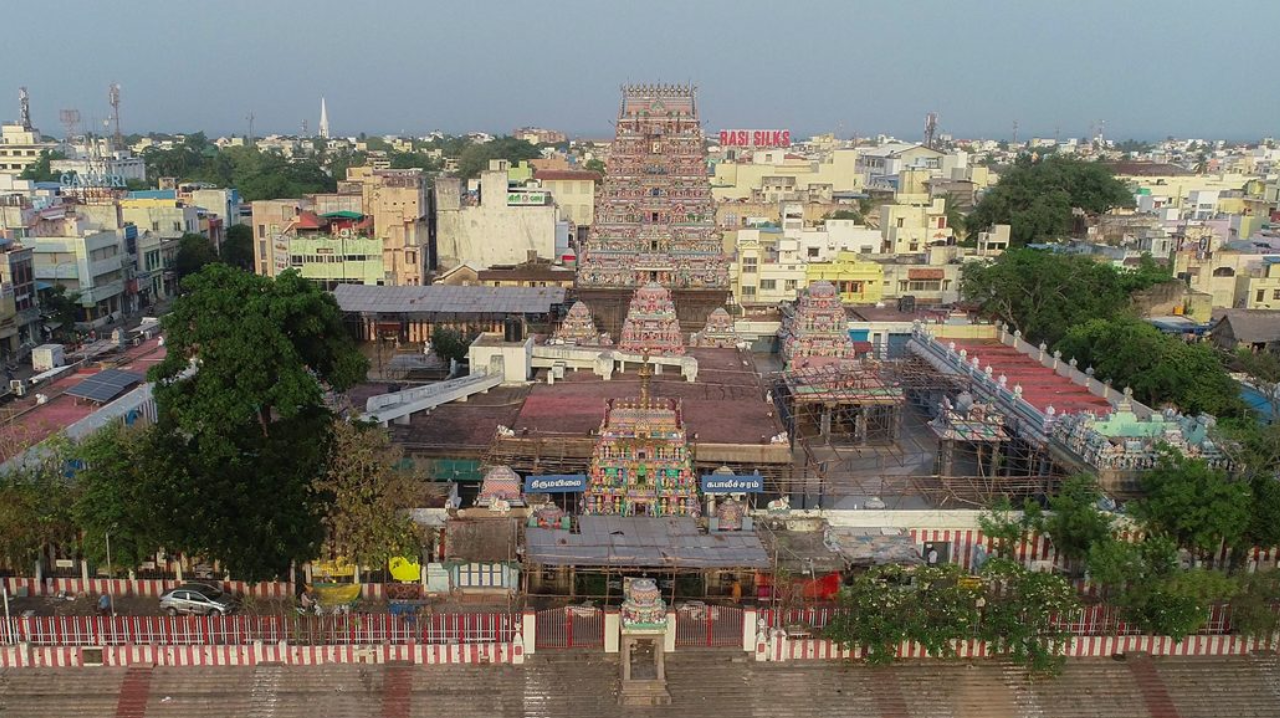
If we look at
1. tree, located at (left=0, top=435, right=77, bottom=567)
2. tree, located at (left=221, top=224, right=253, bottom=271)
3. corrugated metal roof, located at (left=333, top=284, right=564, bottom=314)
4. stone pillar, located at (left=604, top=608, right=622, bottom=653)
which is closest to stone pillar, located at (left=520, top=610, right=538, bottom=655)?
stone pillar, located at (left=604, top=608, right=622, bottom=653)

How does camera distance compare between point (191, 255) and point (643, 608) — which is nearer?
point (643, 608)

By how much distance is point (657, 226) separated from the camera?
45812 millimetres

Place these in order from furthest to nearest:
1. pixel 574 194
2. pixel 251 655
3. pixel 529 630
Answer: pixel 574 194 → pixel 529 630 → pixel 251 655

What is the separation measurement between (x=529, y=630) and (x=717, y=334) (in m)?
21.9

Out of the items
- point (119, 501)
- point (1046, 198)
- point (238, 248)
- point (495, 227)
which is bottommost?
point (119, 501)

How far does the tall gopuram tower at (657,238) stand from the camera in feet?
149

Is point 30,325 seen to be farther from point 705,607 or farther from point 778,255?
point 705,607

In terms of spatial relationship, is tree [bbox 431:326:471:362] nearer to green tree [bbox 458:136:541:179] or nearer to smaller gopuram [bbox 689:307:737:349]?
smaller gopuram [bbox 689:307:737:349]

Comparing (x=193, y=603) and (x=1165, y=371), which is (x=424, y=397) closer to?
(x=193, y=603)

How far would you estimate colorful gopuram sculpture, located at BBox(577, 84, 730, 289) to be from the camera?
4559 centimetres

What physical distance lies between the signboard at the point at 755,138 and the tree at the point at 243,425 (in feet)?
321

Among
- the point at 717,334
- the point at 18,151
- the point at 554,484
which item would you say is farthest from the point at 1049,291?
the point at 18,151

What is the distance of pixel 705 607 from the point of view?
21969 millimetres

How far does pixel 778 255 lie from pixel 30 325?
35786 millimetres
